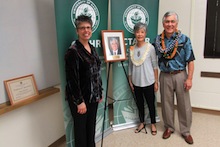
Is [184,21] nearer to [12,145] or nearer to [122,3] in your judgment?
[122,3]

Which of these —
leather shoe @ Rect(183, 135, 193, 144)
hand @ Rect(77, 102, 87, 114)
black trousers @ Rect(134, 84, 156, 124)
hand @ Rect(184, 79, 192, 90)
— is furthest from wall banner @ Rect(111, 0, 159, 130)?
hand @ Rect(77, 102, 87, 114)

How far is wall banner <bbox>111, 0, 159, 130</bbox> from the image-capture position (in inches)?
91.9

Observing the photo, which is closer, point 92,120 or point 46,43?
point 92,120

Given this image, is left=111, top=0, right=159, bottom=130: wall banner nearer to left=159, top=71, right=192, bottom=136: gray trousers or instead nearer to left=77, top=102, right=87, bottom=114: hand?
left=159, top=71, right=192, bottom=136: gray trousers

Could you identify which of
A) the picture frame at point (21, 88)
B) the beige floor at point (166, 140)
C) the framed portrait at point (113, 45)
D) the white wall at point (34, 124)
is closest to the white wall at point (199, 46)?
the beige floor at point (166, 140)

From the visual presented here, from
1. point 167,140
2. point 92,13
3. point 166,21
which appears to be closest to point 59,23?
point 92,13

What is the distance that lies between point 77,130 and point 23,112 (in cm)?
54

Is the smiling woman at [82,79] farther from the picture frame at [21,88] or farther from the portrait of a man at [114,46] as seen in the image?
the portrait of a man at [114,46]

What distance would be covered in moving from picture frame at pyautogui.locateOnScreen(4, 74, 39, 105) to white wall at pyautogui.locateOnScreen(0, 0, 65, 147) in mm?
70

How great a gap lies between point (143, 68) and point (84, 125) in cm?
104

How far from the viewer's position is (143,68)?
2.29 m

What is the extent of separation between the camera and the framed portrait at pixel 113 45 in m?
2.12

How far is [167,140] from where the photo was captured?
2285 mm

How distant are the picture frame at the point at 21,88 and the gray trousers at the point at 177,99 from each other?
4.90ft
